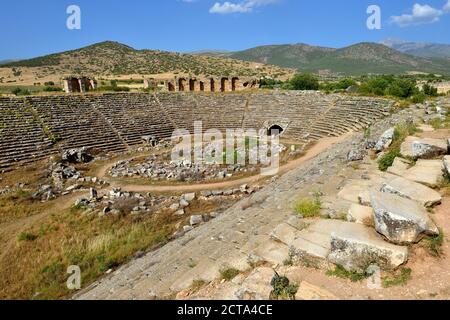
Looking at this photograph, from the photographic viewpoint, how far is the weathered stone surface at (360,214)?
6143mm

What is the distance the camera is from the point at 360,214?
6.33m

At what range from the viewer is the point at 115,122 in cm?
2997

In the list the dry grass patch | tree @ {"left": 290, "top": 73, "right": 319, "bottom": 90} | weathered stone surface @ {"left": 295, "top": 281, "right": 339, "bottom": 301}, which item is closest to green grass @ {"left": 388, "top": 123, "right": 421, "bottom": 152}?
weathered stone surface @ {"left": 295, "top": 281, "right": 339, "bottom": 301}

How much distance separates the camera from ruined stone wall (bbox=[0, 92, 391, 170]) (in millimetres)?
24906

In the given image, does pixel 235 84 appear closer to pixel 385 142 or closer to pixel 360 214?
pixel 385 142

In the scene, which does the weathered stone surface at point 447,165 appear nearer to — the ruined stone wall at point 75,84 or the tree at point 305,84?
the ruined stone wall at point 75,84

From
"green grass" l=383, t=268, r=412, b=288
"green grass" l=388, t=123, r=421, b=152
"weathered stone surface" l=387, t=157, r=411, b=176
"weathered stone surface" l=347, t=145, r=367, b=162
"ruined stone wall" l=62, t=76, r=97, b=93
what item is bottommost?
"green grass" l=383, t=268, r=412, b=288

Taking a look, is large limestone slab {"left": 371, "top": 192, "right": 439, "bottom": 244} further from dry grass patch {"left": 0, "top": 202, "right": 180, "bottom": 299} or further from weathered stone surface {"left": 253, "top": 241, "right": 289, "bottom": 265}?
dry grass patch {"left": 0, "top": 202, "right": 180, "bottom": 299}

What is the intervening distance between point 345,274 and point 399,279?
0.77 m

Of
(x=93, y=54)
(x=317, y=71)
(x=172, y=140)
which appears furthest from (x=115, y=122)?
(x=317, y=71)

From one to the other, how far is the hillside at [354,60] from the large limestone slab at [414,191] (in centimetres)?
14089

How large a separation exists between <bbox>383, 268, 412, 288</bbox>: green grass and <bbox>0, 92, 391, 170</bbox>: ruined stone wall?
2163 cm

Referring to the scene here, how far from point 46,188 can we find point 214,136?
52.3ft
